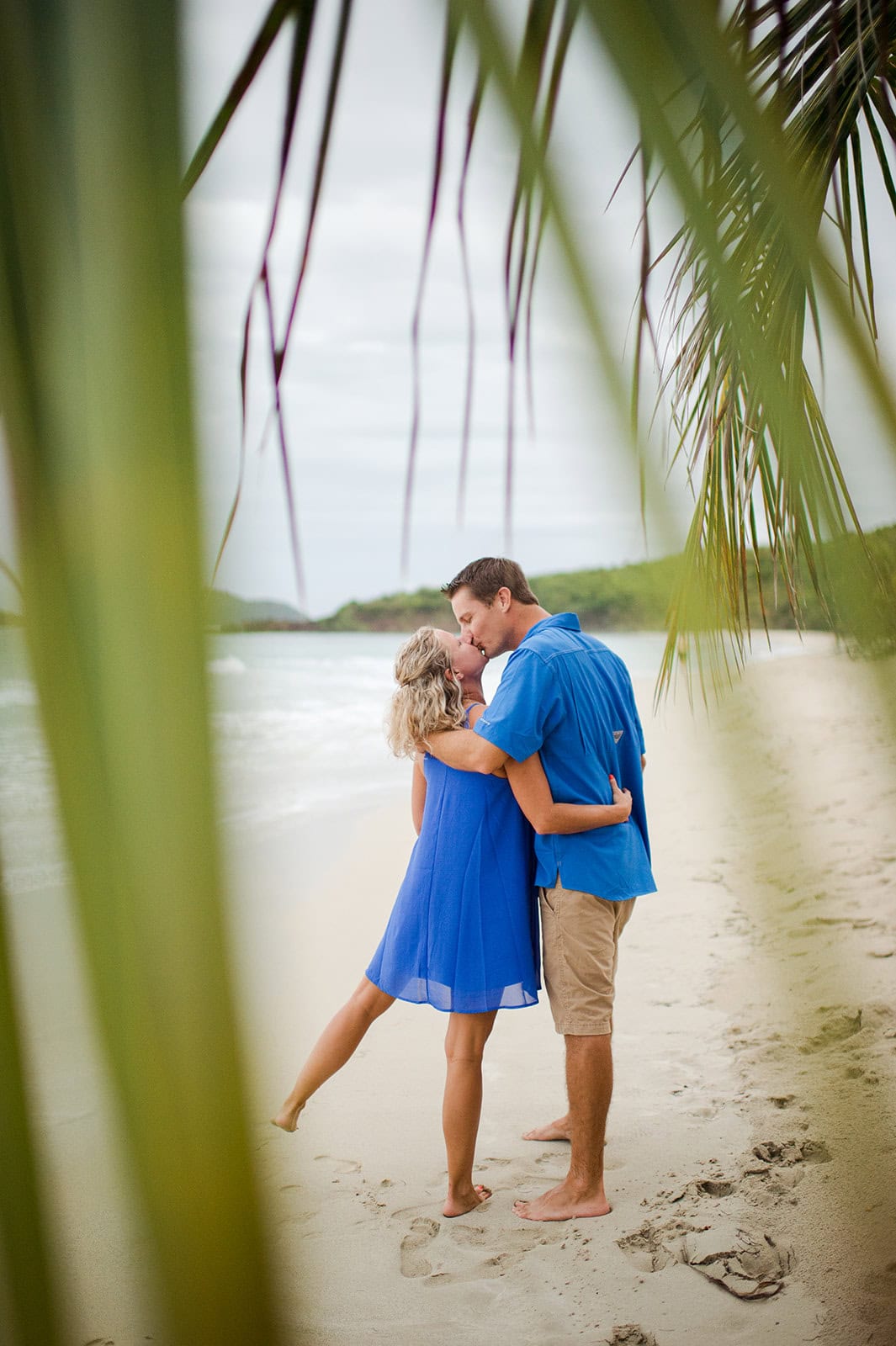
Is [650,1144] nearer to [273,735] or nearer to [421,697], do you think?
[421,697]

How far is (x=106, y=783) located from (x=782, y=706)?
21cm

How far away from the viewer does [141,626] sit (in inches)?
11.2

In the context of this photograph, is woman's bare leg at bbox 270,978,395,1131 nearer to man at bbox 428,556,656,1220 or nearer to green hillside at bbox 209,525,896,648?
man at bbox 428,556,656,1220

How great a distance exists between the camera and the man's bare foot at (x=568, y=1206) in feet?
9.19

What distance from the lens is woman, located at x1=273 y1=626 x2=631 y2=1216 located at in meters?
2.86

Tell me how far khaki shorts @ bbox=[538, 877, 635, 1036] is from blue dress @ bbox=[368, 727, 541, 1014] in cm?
11

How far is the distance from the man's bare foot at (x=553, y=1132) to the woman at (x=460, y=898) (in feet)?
1.27

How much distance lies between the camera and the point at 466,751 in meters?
2.76

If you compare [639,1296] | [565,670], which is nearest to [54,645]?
[565,670]

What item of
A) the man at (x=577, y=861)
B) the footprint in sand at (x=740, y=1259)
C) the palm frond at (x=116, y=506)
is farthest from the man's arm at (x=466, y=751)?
the palm frond at (x=116, y=506)

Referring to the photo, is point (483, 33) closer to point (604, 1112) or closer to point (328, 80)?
point (328, 80)

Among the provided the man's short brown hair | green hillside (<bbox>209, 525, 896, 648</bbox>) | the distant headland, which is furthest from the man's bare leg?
green hillside (<bbox>209, 525, 896, 648</bbox>)

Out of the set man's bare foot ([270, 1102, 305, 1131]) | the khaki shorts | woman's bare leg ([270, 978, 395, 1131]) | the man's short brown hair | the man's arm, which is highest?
the man's short brown hair

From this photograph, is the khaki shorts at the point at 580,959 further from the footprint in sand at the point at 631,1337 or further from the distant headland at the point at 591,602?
the distant headland at the point at 591,602
